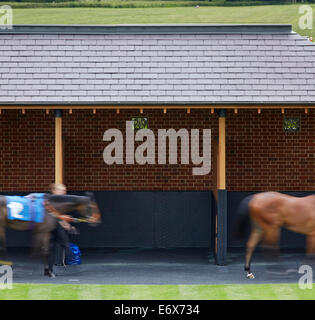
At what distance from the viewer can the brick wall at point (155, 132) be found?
56.4 ft

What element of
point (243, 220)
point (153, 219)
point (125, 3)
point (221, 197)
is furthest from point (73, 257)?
point (125, 3)

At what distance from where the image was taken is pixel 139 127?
17.2m

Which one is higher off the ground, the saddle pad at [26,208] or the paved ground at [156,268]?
the saddle pad at [26,208]

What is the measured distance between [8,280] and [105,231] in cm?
460

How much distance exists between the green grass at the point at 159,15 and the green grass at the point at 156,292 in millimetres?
51996

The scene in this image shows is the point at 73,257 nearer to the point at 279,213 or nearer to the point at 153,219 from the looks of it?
the point at 153,219

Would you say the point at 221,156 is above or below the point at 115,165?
above

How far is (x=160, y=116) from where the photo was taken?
17.2 m

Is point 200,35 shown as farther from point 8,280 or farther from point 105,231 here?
point 8,280

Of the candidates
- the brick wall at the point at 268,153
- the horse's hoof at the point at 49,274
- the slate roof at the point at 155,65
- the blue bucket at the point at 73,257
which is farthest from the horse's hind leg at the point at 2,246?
the brick wall at the point at 268,153

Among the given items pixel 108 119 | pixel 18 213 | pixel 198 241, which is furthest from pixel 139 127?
pixel 18 213

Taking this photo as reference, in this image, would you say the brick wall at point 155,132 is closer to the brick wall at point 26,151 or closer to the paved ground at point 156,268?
the brick wall at point 26,151

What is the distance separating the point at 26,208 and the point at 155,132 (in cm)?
535

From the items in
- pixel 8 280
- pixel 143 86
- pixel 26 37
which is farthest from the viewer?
pixel 26 37
